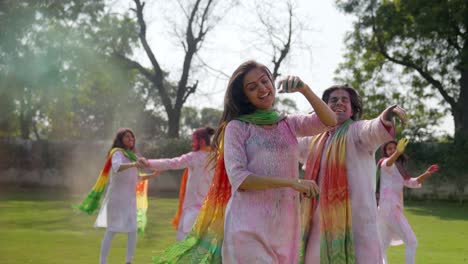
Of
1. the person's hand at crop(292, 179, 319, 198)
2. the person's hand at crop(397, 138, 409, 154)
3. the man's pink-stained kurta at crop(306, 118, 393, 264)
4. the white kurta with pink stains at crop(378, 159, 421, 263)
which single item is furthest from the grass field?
the person's hand at crop(292, 179, 319, 198)

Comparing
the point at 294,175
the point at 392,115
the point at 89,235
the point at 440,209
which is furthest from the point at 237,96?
the point at 440,209

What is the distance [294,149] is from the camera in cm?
370

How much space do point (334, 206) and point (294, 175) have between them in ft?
3.40

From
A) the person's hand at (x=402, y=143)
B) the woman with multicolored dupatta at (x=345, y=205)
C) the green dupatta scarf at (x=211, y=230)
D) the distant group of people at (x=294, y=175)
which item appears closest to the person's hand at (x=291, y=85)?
the distant group of people at (x=294, y=175)

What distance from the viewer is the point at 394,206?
7977 mm

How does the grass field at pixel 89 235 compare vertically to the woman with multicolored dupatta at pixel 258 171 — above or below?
below

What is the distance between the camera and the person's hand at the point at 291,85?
132 inches

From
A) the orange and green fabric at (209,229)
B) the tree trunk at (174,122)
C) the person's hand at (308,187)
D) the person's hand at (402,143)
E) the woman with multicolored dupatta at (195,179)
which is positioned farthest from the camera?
the tree trunk at (174,122)

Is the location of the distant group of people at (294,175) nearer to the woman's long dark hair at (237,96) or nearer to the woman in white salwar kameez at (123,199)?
the woman's long dark hair at (237,96)

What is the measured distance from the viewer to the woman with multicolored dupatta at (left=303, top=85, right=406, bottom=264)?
455cm

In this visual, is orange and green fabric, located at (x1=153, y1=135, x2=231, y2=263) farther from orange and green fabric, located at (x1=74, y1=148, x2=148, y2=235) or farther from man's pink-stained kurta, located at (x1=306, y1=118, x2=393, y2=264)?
orange and green fabric, located at (x1=74, y1=148, x2=148, y2=235)

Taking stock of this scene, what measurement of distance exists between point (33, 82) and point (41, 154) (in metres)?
6.04

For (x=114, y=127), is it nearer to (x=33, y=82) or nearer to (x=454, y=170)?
(x=33, y=82)

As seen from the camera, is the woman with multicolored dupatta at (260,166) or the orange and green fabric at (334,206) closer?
the woman with multicolored dupatta at (260,166)
